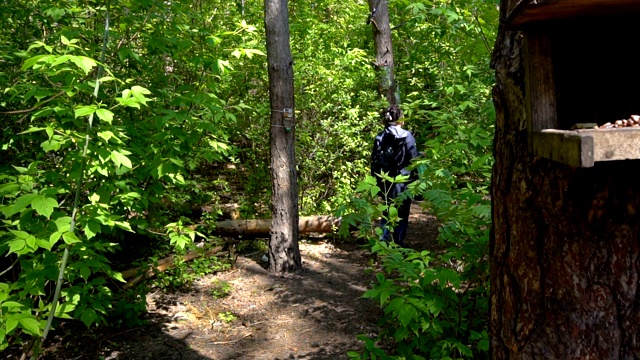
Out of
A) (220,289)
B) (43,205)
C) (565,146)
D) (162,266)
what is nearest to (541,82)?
(565,146)

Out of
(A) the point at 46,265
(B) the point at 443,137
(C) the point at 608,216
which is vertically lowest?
(A) the point at 46,265

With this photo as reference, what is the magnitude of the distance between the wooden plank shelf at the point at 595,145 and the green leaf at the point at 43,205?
2.47 m

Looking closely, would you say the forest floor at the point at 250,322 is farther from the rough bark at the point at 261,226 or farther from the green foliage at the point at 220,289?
the rough bark at the point at 261,226

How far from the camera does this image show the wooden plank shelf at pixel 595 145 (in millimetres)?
1244

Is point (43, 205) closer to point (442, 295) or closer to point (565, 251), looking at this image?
point (442, 295)

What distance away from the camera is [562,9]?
148 centimetres

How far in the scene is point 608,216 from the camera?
158 centimetres

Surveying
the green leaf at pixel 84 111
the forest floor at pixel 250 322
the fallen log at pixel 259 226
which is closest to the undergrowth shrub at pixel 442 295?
the forest floor at pixel 250 322

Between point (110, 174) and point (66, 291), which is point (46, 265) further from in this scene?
point (110, 174)

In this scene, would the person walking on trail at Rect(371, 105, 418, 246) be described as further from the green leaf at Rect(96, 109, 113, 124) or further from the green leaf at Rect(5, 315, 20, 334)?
the green leaf at Rect(5, 315, 20, 334)

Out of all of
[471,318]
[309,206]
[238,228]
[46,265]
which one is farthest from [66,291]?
[309,206]

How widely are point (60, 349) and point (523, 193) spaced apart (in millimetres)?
4562

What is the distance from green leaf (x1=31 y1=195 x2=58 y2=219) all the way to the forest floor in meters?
2.39

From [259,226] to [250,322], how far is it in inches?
91.8
